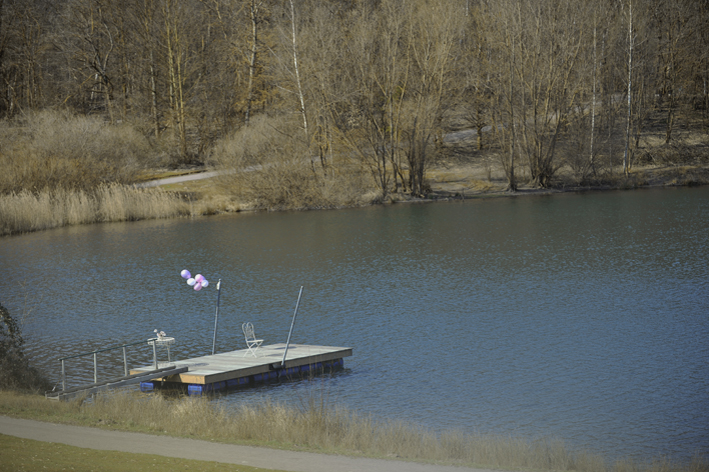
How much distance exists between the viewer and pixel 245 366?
14.3 m

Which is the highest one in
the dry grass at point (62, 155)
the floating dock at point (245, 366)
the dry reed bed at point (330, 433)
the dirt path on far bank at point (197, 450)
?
the dry grass at point (62, 155)

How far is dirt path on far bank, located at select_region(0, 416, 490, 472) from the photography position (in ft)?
28.0

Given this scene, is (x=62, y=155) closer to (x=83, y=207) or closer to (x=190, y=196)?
(x=83, y=207)

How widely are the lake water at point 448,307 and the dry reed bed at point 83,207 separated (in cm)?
162

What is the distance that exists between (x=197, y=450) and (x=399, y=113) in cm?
3932

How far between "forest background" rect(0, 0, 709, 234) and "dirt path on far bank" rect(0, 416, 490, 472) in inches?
1236

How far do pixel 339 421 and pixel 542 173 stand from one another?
40.9 m

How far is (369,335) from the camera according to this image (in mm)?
17484

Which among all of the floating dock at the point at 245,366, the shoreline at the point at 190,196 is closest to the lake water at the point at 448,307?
the floating dock at the point at 245,366

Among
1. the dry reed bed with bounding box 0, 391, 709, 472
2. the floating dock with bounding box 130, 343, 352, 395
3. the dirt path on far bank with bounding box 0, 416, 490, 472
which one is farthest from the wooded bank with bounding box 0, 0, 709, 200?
the dirt path on far bank with bounding box 0, 416, 490, 472

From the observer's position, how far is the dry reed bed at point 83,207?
38656 mm

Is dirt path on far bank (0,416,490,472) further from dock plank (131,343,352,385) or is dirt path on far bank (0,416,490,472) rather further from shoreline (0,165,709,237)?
shoreline (0,165,709,237)

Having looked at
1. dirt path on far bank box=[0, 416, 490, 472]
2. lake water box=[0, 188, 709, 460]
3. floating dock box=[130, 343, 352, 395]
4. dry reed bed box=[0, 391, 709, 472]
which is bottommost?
lake water box=[0, 188, 709, 460]

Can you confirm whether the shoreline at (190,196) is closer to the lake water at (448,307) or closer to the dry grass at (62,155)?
the dry grass at (62,155)
